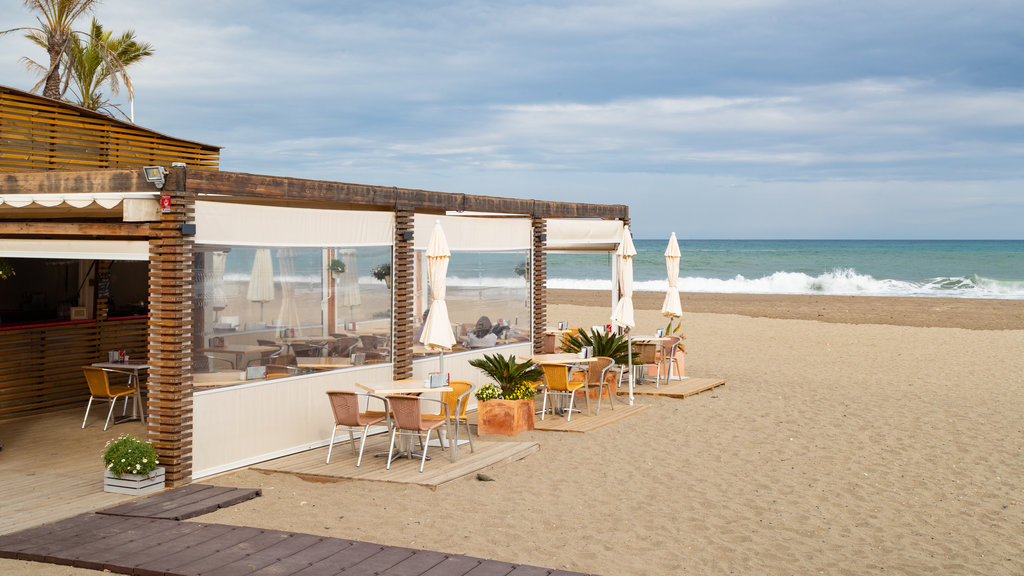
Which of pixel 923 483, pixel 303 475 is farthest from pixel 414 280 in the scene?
pixel 923 483

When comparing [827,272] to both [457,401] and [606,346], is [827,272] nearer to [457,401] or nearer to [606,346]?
[606,346]

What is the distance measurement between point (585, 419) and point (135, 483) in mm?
5366

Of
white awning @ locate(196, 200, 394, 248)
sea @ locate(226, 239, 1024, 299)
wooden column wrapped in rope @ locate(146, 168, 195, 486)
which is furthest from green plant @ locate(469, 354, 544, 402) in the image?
sea @ locate(226, 239, 1024, 299)

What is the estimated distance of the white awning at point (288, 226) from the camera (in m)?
7.70

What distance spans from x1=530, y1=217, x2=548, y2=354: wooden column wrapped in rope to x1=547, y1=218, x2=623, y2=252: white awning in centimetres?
35

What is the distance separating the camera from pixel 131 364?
1049 cm

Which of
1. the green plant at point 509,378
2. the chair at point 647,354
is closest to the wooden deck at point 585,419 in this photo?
the green plant at point 509,378

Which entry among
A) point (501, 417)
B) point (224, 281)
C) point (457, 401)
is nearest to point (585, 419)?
point (501, 417)

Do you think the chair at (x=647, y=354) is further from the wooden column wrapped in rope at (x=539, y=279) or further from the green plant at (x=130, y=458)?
the green plant at (x=130, y=458)

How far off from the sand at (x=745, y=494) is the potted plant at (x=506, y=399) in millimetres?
363

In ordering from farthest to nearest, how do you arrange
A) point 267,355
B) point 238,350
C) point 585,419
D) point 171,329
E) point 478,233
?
1. point 478,233
2. point 585,419
3. point 267,355
4. point 238,350
5. point 171,329

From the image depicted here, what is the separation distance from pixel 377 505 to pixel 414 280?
12.4 ft

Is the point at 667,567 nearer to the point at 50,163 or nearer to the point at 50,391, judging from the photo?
the point at 50,391

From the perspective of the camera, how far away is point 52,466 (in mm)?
8281
